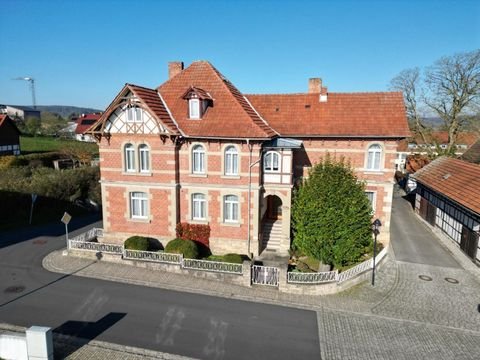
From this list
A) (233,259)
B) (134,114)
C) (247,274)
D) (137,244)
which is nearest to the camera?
(247,274)

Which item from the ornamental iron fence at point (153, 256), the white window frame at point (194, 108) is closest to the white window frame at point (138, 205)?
the ornamental iron fence at point (153, 256)

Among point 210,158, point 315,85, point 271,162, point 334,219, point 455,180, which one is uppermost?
point 315,85

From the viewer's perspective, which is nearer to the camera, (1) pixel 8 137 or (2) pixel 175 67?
(2) pixel 175 67

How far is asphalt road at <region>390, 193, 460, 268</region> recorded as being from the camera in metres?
19.3

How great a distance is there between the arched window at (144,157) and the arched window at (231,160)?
4617mm

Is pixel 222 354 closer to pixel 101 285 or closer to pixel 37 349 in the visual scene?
pixel 37 349

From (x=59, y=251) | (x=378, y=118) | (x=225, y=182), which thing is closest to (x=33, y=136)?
(x=59, y=251)

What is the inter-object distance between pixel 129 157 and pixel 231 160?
6.11 m

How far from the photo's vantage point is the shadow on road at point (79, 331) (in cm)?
1107

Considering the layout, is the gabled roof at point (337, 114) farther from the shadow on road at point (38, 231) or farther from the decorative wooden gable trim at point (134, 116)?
the shadow on road at point (38, 231)

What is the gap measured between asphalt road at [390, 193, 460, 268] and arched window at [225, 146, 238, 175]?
35.8 ft

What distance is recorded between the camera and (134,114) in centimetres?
1888

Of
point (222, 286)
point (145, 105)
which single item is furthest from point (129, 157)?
point (222, 286)

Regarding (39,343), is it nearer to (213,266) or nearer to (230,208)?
(213,266)
